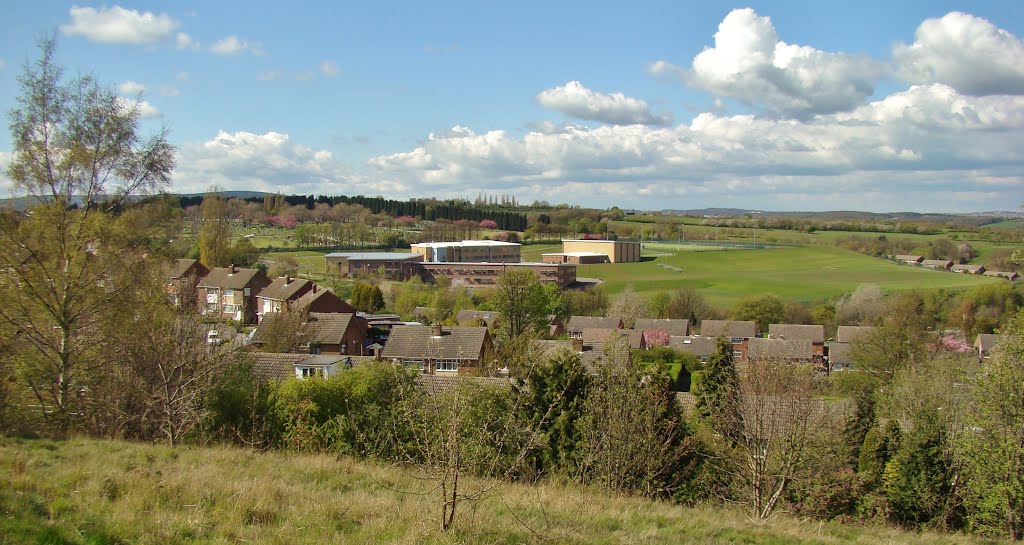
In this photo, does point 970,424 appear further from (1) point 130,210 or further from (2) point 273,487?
(1) point 130,210

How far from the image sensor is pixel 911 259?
11581 cm

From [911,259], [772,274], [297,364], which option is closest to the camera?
[297,364]

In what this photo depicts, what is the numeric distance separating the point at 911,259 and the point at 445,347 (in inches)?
4107

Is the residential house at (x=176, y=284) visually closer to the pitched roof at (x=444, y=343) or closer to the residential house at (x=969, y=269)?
the pitched roof at (x=444, y=343)

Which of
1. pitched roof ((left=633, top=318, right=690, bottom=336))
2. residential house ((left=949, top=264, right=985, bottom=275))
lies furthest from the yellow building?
pitched roof ((left=633, top=318, right=690, bottom=336))

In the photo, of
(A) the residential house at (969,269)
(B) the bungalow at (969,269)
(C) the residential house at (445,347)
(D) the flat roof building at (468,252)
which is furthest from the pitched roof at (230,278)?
(B) the bungalow at (969,269)

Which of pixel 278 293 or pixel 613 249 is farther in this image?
pixel 613 249

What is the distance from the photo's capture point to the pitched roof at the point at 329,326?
39.9 m

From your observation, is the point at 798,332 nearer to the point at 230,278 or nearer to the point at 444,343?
the point at 444,343

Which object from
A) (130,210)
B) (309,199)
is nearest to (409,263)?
(309,199)

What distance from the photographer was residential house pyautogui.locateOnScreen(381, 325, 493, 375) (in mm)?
36406

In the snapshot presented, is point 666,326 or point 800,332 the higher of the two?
point 666,326

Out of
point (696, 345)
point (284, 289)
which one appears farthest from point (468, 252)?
point (696, 345)

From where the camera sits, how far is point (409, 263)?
10294 cm
